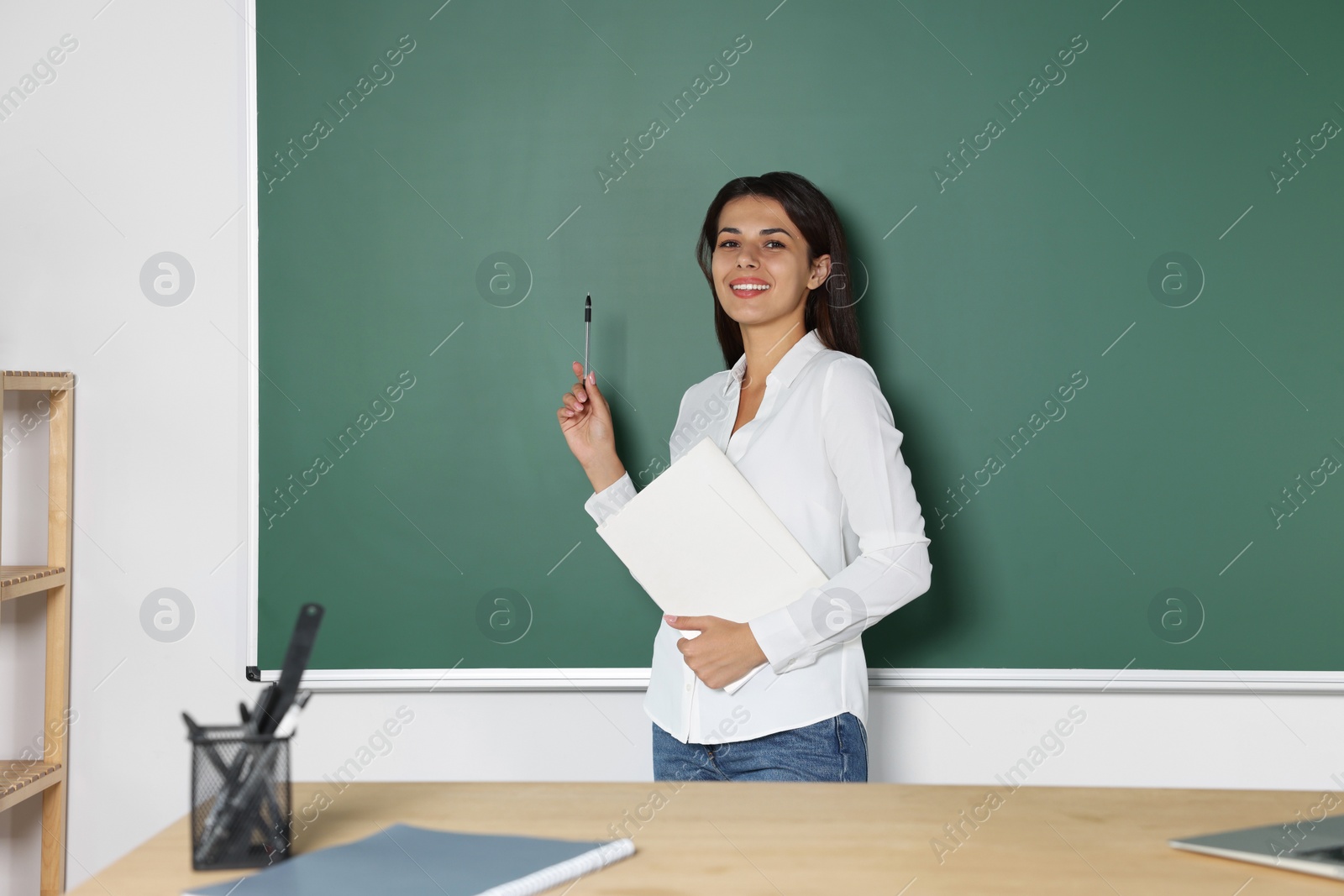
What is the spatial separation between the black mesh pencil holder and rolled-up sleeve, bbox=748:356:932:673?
33.4 inches

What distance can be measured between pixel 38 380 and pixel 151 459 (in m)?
0.28

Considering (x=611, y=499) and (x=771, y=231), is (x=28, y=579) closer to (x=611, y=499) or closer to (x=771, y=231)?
(x=611, y=499)

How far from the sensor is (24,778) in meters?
2.08

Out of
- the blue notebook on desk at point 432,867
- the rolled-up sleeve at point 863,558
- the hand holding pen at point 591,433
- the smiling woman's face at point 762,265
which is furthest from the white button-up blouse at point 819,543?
the blue notebook on desk at point 432,867

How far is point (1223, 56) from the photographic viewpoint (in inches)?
83.3

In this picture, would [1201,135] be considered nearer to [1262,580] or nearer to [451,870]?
[1262,580]

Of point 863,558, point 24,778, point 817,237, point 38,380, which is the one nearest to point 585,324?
point 817,237

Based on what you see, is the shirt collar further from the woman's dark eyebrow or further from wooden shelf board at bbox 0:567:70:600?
wooden shelf board at bbox 0:567:70:600

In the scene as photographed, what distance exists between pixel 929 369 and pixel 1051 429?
296mm

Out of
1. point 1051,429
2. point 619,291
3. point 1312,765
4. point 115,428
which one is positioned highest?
point 619,291

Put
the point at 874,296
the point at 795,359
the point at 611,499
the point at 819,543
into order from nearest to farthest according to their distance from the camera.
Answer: the point at 819,543
the point at 795,359
the point at 611,499
the point at 874,296

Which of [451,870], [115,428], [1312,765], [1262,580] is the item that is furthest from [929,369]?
[115,428]

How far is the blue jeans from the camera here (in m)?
1.60

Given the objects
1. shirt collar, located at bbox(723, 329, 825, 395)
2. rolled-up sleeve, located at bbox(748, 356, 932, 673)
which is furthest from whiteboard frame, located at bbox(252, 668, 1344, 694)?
shirt collar, located at bbox(723, 329, 825, 395)
